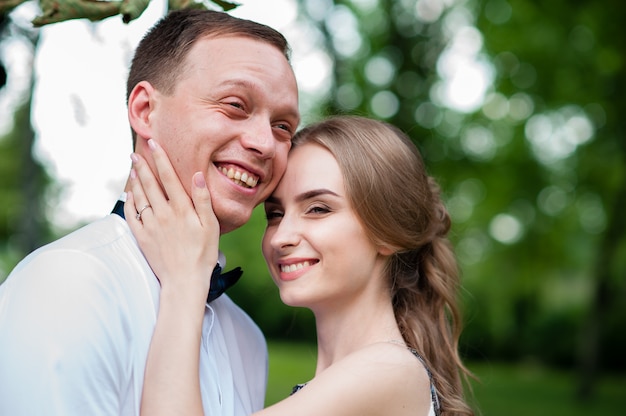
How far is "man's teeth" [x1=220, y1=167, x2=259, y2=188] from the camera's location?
2736 mm

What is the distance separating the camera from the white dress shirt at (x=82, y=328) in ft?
6.75

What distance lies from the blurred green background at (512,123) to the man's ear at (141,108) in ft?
27.4

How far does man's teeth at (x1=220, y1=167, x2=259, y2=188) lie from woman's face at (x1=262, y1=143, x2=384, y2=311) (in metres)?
0.31

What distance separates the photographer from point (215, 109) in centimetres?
269

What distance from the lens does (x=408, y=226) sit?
10.7 ft

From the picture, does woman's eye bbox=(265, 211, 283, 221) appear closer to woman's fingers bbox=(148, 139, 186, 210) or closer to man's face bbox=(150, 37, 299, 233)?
man's face bbox=(150, 37, 299, 233)

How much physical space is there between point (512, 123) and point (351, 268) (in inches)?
571

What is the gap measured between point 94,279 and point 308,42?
1272 centimetres

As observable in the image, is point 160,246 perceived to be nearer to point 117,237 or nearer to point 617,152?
point 117,237

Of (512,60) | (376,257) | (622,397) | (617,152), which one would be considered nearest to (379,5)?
(512,60)

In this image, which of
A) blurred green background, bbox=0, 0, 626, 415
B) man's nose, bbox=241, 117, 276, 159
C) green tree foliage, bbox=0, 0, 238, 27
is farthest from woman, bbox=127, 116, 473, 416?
blurred green background, bbox=0, 0, 626, 415

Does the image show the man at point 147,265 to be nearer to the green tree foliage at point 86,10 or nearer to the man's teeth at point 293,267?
the green tree foliage at point 86,10

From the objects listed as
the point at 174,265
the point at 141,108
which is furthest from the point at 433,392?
the point at 141,108

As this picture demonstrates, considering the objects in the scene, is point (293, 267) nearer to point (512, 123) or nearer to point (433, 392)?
point (433, 392)
